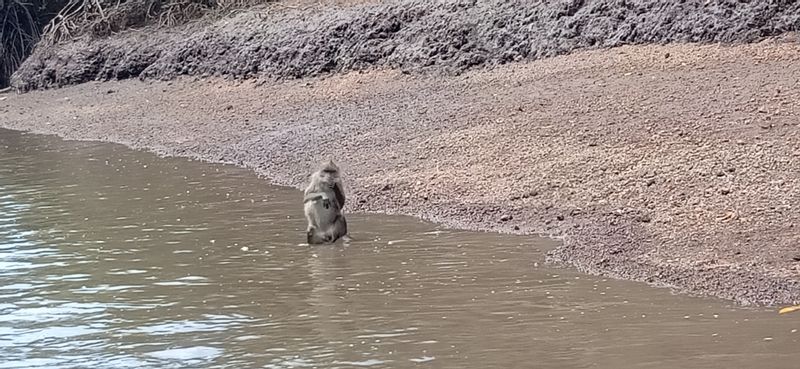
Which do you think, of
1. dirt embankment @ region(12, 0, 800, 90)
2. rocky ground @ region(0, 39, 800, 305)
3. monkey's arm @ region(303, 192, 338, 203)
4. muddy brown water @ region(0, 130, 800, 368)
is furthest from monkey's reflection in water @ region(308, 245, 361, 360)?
dirt embankment @ region(12, 0, 800, 90)

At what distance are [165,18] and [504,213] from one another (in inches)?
595

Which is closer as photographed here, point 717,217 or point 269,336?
point 269,336

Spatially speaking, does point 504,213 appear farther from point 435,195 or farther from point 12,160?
point 12,160

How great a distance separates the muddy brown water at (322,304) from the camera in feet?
19.5

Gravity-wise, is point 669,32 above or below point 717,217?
above

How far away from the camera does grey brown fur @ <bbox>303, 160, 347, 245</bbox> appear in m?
8.80

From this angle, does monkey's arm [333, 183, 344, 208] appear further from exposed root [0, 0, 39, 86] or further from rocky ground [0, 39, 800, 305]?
exposed root [0, 0, 39, 86]

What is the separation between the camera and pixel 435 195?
1051 centimetres

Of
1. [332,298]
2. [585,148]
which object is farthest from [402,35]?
[332,298]

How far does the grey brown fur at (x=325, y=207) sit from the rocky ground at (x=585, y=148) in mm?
1105

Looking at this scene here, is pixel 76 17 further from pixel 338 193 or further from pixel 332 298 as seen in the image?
pixel 332 298

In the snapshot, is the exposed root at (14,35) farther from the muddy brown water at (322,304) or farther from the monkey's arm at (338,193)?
the monkey's arm at (338,193)

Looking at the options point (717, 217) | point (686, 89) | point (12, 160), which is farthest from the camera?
point (12, 160)

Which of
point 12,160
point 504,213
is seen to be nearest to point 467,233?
point 504,213
